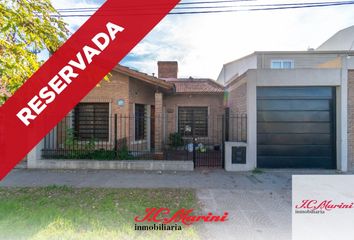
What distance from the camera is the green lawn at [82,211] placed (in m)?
3.28

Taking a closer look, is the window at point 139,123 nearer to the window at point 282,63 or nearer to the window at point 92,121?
the window at point 92,121

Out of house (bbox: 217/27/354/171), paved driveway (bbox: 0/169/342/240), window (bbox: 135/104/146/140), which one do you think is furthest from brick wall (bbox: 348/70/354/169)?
window (bbox: 135/104/146/140)

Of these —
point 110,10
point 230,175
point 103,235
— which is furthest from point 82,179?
point 110,10

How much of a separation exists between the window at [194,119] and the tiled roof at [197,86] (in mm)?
1134

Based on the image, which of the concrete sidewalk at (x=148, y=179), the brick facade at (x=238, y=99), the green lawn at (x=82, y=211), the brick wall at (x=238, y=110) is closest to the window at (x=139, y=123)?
the concrete sidewalk at (x=148, y=179)

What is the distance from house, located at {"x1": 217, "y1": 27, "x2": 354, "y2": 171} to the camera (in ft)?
23.7

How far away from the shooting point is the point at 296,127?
7.43 metres

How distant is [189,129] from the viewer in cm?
1305

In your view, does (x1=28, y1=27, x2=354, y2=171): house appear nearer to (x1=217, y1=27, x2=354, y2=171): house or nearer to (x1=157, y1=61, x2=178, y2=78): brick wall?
(x1=217, y1=27, x2=354, y2=171): house

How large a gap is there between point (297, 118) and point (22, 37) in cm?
814

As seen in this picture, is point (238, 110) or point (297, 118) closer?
point (297, 118)

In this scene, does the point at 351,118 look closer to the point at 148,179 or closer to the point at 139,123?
the point at 148,179

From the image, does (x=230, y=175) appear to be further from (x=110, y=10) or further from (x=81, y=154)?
(x=110, y=10)

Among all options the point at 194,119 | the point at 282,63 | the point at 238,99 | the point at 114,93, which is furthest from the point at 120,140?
the point at 282,63
